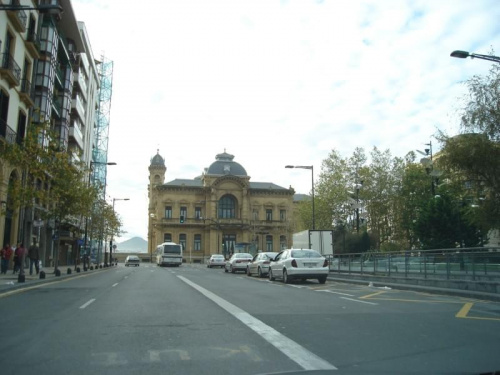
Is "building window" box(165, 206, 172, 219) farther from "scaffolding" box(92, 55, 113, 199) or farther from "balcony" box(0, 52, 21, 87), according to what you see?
"balcony" box(0, 52, 21, 87)

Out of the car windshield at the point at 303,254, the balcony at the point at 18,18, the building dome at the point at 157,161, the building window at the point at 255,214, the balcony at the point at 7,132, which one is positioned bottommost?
the car windshield at the point at 303,254

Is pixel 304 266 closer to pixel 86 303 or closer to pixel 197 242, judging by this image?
pixel 86 303

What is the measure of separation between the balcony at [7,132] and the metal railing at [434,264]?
21.3 m

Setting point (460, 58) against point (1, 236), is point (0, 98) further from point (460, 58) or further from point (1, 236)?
point (460, 58)

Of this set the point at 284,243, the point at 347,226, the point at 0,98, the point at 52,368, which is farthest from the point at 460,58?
the point at 284,243

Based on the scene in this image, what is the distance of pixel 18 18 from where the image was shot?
27625 millimetres

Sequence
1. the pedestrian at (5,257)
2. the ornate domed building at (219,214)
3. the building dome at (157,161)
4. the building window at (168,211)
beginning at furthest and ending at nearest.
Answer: the building dome at (157,161) < the building window at (168,211) < the ornate domed building at (219,214) < the pedestrian at (5,257)

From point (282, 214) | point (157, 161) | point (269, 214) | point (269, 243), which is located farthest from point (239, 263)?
point (157, 161)

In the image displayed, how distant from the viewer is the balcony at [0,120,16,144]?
26.5m

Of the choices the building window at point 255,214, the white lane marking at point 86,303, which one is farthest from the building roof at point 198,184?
the white lane marking at point 86,303

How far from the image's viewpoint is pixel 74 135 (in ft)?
153

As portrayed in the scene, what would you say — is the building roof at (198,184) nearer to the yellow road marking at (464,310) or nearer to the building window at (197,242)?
the building window at (197,242)

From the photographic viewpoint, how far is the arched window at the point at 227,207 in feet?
311

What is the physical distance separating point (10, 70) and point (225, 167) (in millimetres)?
71813
